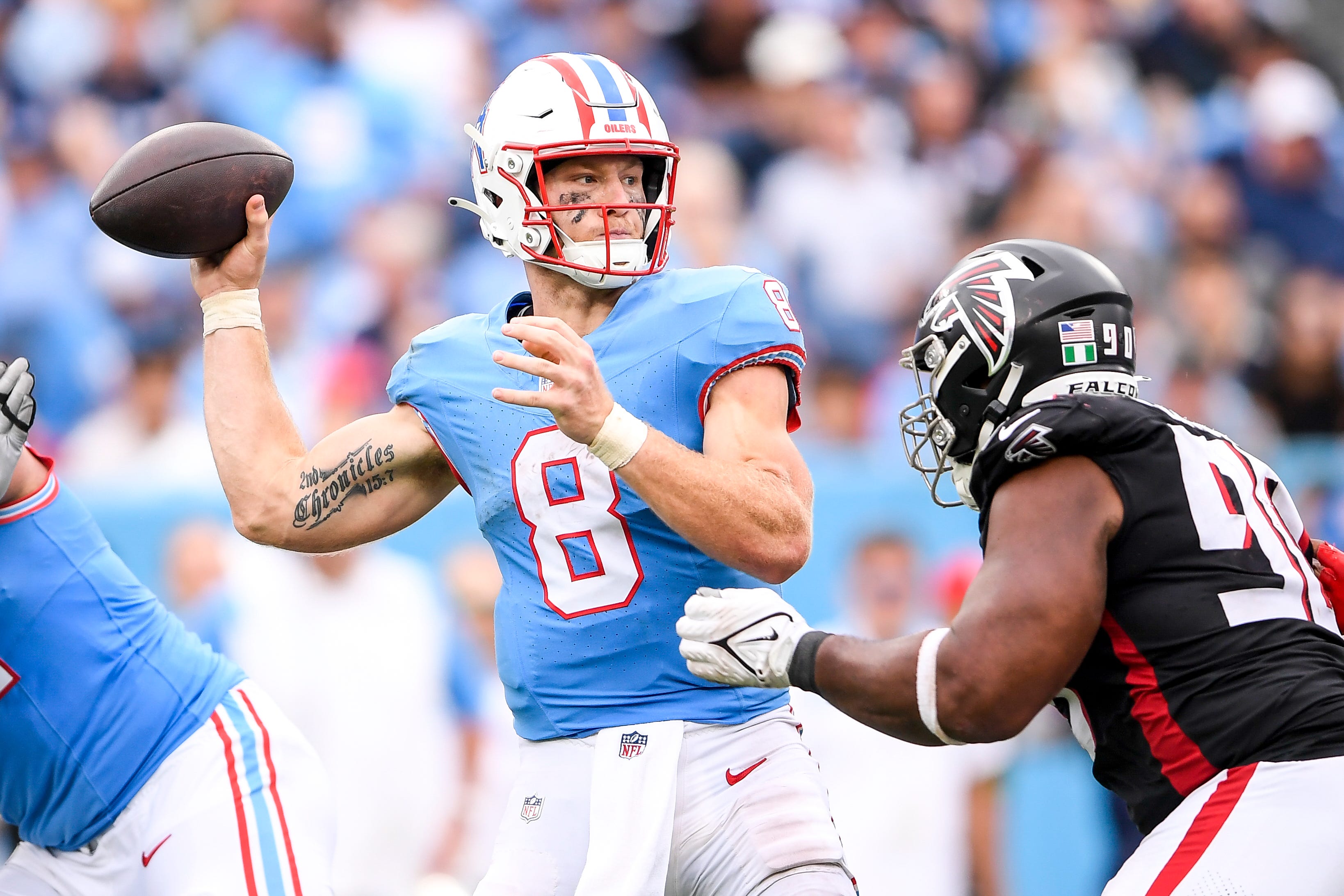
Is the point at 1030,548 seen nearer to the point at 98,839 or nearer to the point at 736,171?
the point at 98,839

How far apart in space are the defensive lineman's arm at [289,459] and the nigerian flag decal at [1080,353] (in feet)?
4.71

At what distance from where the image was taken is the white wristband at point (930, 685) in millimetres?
2510

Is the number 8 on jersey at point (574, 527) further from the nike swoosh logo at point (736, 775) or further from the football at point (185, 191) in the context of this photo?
the football at point (185, 191)

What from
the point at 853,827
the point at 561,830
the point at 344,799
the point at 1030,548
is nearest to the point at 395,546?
the point at 344,799

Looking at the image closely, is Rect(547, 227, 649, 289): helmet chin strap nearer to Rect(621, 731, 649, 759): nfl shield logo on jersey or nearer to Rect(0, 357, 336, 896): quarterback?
Rect(621, 731, 649, 759): nfl shield logo on jersey

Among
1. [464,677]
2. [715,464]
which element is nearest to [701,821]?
[715,464]

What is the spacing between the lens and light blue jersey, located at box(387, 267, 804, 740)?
9.95ft

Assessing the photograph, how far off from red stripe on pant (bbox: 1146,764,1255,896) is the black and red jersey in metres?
0.03

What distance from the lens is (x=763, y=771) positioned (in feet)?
9.87

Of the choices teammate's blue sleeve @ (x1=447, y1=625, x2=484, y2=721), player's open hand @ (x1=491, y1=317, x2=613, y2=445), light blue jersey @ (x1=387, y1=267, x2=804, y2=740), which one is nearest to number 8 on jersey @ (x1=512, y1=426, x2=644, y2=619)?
light blue jersey @ (x1=387, y1=267, x2=804, y2=740)

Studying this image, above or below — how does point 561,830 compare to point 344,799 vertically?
above

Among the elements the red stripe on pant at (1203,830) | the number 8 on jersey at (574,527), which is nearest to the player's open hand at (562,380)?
the number 8 on jersey at (574,527)

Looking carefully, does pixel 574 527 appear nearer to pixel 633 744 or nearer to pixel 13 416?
pixel 633 744

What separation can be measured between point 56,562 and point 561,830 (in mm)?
1277
